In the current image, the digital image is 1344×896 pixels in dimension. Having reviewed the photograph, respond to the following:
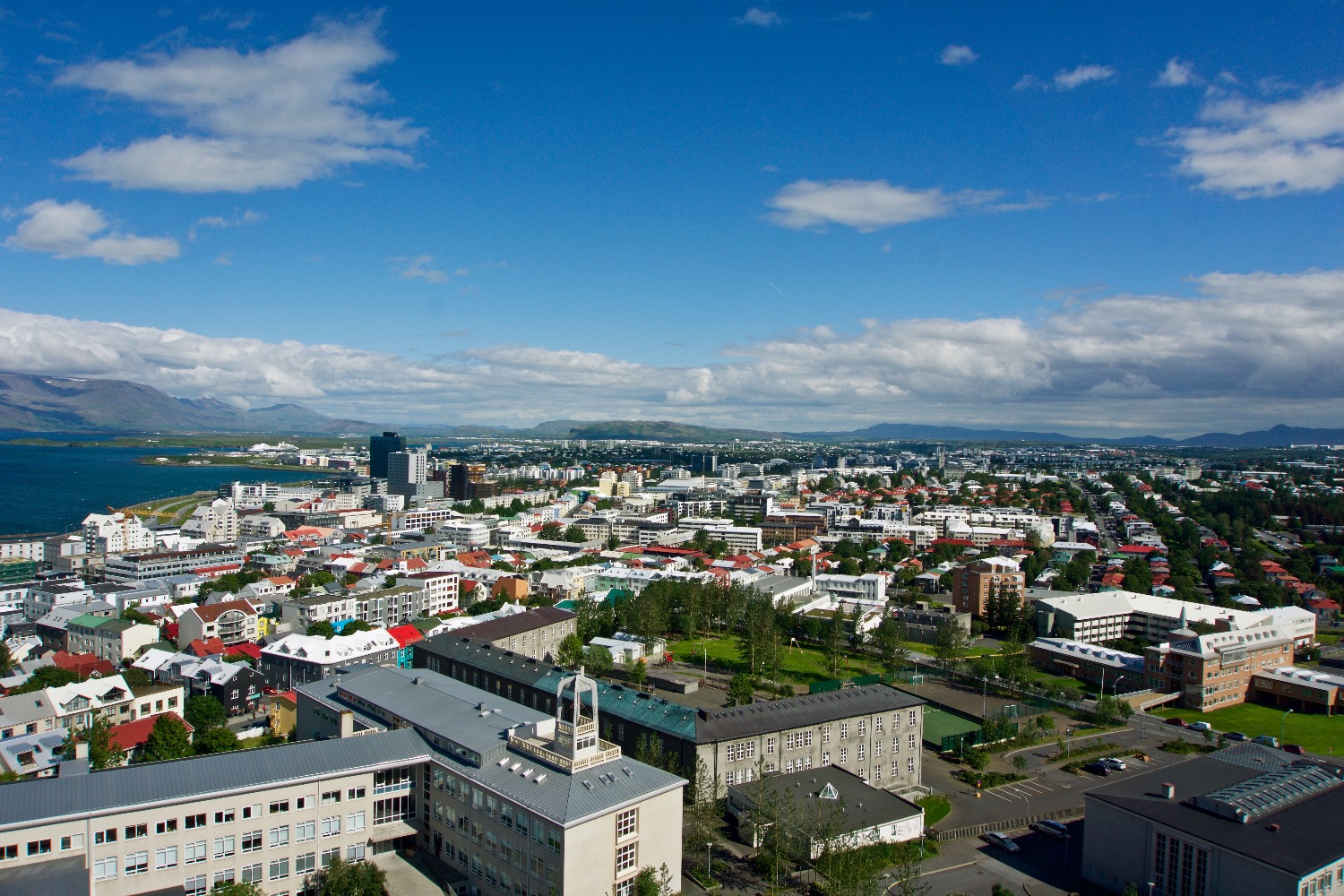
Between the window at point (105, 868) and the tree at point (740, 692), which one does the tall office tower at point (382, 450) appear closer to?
the tree at point (740, 692)

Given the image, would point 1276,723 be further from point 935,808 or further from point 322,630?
point 322,630

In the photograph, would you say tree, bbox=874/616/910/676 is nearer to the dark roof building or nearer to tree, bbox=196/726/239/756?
the dark roof building

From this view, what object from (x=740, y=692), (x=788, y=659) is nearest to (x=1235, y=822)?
(x=740, y=692)

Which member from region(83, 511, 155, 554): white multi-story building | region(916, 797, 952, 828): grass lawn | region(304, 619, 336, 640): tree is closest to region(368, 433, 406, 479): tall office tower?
region(83, 511, 155, 554): white multi-story building

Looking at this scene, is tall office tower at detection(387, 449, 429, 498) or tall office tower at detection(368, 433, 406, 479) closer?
tall office tower at detection(387, 449, 429, 498)

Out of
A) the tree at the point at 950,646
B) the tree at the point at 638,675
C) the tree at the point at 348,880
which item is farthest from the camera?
the tree at the point at 950,646

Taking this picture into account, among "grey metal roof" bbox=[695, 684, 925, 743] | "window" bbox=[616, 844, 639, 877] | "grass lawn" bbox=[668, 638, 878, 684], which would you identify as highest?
"grey metal roof" bbox=[695, 684, 925, 743]

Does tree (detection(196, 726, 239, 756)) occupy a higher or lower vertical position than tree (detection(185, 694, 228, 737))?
higher

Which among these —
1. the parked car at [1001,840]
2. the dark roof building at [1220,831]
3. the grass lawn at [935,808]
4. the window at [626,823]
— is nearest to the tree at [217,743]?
the window at [626,823]

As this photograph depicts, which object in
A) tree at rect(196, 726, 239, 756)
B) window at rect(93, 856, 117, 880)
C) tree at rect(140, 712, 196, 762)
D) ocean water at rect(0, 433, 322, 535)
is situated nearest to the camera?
→ window at rect(93, 856, 117, 880)
